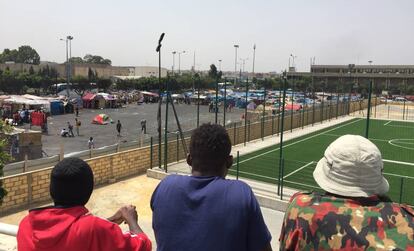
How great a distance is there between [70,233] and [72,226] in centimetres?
4

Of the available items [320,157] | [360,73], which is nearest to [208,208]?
[320,157]

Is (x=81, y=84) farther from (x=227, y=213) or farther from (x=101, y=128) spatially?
(x=227, y=213)

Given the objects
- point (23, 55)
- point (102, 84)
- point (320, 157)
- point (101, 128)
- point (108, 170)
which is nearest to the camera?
point (108, 170)

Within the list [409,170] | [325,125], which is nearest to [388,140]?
[325,125]

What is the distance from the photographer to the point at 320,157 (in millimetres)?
24625

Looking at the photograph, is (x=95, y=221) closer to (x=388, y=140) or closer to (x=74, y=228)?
(x=74, y=228)

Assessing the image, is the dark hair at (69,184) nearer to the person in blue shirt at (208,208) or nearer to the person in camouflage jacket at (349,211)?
the person in blue shirt at (208,208)

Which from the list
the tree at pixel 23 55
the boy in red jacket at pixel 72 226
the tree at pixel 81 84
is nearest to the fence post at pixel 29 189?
the boy in red jacket at pixel 72 226

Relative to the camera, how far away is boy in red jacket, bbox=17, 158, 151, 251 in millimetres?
2480

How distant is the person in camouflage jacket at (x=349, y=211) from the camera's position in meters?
2.16

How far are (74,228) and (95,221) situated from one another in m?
0.12

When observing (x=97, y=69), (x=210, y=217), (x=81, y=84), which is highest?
(x=97, y=69)

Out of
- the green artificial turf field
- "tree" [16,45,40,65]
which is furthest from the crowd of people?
"tree" [16,45,40,65]

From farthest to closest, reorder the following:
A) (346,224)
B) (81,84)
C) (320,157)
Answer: (81,84), (320,157), (346,224)
